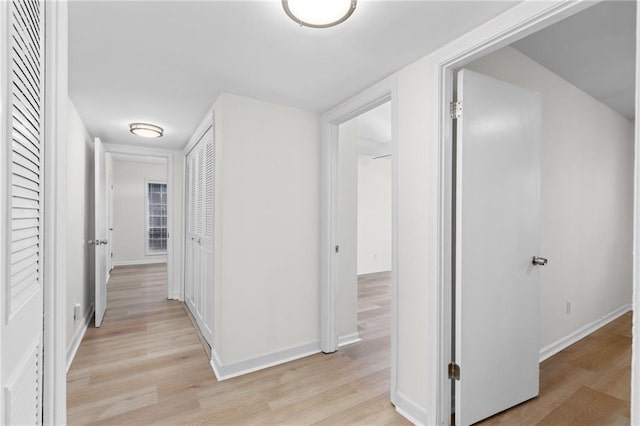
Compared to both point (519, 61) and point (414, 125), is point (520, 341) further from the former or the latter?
point (519, 61)

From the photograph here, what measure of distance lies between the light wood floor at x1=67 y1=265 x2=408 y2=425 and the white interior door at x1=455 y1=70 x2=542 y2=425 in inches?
23.5

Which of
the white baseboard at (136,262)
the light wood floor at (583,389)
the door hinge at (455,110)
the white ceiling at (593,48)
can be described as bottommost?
the light wood floor at (583,389)

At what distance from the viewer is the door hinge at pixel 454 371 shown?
1735 mm

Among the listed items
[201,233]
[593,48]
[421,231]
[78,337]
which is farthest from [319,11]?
[78,337]

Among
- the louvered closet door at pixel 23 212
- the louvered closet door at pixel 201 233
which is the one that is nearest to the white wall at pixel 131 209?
the louvered closet door at pixel 201 233

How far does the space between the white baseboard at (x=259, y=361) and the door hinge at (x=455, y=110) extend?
2.17m

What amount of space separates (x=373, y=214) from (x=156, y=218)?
522cm

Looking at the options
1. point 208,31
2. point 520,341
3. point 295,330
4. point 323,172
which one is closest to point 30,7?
point 208,31

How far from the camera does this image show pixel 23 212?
0.83 m

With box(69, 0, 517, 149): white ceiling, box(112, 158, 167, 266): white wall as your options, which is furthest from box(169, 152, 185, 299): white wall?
box(112, 158, 167, 266): white wall

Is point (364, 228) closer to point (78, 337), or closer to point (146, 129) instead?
point (146, 129)

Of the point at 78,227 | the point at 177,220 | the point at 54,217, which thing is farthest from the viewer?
the point at 177,220

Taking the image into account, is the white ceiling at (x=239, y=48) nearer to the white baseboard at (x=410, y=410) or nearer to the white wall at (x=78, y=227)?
the white wall at (x=78, y=227)

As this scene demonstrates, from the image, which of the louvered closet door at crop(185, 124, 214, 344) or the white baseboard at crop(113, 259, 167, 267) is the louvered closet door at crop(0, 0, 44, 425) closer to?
the louvered closet door at crop(185, 124, 214, 344)
